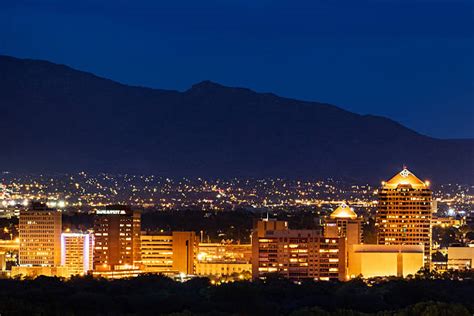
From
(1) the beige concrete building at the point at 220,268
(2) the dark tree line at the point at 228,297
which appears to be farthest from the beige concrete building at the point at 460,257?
(2) the dark tree line at the point at 228,297

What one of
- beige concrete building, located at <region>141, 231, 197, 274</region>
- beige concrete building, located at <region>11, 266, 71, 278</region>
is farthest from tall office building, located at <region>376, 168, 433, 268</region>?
beige concrete building, located at <region>11, 266, 71, 278</region>

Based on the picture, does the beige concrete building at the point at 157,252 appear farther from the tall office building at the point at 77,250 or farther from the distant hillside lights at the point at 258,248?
the tall office building at the point at 77,250

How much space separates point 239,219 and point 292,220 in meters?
6.96

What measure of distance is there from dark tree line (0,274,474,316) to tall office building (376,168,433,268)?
3264cm

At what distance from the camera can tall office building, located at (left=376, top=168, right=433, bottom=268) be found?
13262 centimetres

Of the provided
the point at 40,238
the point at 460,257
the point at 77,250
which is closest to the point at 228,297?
the point at 77,250

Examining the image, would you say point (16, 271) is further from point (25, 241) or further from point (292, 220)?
point (292, 220)

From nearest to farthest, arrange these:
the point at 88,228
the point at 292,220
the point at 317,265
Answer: the point at 317,265
the point at 88,228
the point at 292,220

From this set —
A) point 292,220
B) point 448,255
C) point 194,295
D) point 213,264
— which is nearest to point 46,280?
point 194,295

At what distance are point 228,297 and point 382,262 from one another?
3882 centimetres

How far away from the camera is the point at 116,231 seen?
4875 inches

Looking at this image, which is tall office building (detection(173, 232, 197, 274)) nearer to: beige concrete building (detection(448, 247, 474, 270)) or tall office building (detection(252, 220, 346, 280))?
tall office building (detection(252, 220, 346, 280))

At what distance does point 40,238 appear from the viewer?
127 m

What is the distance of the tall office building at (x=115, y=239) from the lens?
395ft
